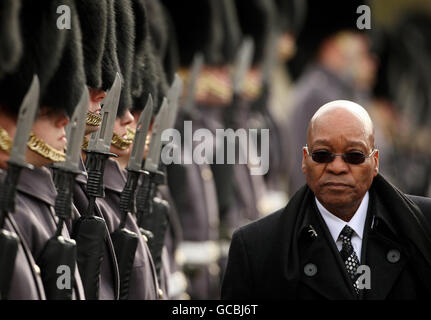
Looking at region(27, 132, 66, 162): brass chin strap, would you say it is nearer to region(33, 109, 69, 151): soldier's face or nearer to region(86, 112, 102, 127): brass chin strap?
region(33, 109, 69, 151): soldier's face

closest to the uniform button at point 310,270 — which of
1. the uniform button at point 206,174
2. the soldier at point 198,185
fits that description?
the soldier at point 198,185

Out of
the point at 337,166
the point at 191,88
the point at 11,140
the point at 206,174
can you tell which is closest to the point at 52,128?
the point at 11,140

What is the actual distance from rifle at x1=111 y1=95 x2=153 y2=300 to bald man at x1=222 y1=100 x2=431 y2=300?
0.63 metres

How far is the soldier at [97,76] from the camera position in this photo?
5363mm

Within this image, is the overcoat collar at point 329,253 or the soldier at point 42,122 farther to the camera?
the overcoat collar at point 329,253

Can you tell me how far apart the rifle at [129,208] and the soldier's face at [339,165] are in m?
0.87

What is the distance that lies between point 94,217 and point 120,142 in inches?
28.9

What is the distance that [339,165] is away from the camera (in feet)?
16.3

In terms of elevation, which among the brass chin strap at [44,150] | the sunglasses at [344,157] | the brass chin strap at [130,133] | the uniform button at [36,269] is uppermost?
the brass chin strap at [130,133]

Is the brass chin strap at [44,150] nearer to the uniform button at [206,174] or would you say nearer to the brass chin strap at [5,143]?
the brass chin strap at [5,143]

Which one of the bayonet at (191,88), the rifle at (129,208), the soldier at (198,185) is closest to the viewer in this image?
the rifle at (129,208)

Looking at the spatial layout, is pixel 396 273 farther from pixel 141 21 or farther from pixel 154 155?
pixel 141 21

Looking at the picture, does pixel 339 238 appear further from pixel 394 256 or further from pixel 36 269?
pixel 36 269
